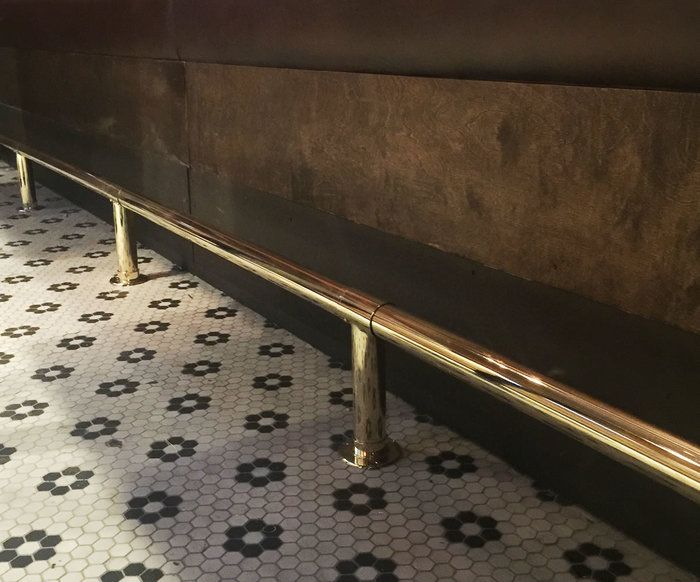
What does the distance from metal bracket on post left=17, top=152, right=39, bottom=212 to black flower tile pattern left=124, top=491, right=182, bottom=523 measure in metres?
3.43

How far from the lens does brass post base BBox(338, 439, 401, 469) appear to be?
1971 millimetres

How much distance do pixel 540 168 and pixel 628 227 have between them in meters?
0.26

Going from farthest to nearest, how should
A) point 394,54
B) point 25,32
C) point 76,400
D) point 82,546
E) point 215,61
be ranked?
point 25,32, point 215,61, point 76,400, point 394,54, point 82,546

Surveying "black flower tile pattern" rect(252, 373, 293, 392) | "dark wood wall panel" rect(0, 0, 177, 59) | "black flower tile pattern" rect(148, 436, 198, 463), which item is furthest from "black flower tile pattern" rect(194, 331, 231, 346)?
"dark wood wall panel" rect(0, 0, 177, 59)

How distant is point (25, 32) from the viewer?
4887 mm

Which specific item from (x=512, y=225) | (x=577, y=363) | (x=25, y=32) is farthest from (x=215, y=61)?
(x=25, y=32)

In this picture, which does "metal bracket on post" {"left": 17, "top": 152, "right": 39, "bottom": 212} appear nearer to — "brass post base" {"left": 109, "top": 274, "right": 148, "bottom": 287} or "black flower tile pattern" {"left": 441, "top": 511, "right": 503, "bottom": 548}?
"brass post base" {"left": 109, "top": 274, "right": 148, "bottom": 287}

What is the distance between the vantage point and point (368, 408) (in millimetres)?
1936

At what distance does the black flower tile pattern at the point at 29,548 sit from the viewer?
162 cm

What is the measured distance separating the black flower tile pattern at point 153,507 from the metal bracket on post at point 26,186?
3428 mm

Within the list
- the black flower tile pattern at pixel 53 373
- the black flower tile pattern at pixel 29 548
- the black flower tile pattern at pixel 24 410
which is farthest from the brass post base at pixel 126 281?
the black flower tile pattern at pixel 29 548

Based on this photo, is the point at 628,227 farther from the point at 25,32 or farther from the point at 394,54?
the point at 25,32

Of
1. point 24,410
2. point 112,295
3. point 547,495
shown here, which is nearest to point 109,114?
point 112,295

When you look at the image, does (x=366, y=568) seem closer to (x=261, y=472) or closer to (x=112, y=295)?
(x=261, y=472)
